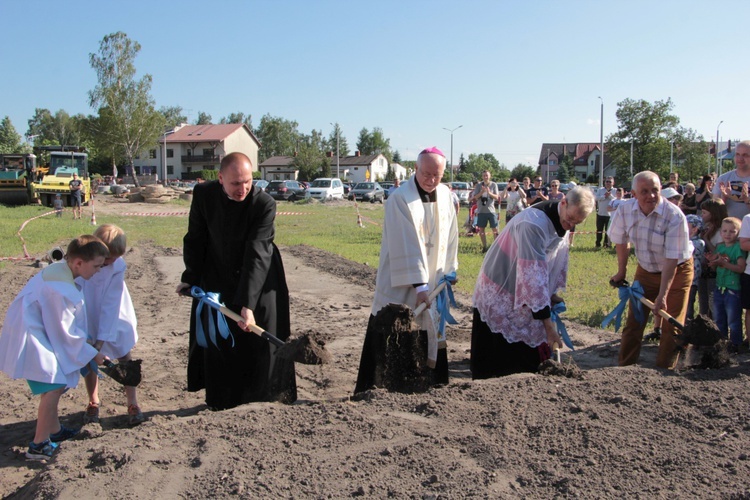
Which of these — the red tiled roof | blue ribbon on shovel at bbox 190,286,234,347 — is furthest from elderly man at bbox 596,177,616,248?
the red tiled roof

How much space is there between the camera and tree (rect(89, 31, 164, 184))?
5209 centimetres

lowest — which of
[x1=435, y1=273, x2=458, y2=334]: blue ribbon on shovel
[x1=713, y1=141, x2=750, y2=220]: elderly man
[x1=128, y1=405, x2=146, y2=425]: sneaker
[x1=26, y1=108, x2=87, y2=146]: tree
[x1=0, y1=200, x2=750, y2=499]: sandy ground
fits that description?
[x1=128, y1=405, x2=146, y2=425]: sneaker

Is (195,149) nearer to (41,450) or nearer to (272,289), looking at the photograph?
(272,289)

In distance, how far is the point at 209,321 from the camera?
4430mm

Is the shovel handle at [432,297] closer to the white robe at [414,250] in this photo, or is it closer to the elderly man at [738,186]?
the white robe at [414,250]

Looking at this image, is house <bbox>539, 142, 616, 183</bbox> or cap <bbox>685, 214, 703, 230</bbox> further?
house <bbox>539, 142, 616, 183</bbox>

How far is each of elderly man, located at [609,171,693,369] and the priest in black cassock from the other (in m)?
2.88

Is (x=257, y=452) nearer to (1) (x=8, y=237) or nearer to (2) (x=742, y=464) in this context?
(2) (x=742, y=464)

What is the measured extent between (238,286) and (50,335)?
3.86 ft

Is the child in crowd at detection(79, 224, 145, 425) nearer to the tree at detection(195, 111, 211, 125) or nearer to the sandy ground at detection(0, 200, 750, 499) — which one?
the sandy ground at detection(0, 200, 750, 499)

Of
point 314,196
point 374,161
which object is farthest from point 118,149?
point 374,161

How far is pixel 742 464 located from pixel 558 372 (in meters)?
1.36

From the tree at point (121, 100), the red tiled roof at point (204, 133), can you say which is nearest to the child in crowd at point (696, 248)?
the tree at point (121, 100)

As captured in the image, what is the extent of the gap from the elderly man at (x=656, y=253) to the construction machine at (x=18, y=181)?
31553 mm
